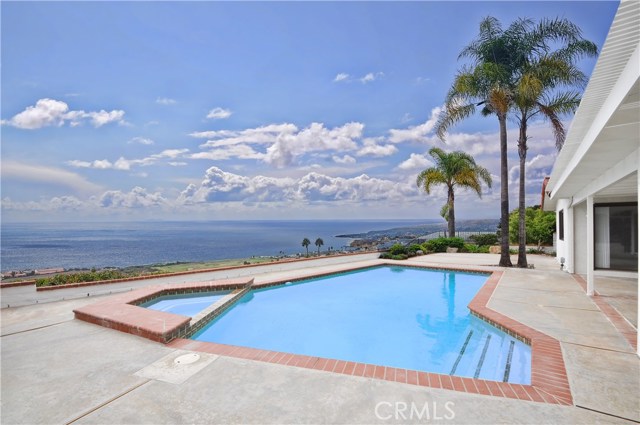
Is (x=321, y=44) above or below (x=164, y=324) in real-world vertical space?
above

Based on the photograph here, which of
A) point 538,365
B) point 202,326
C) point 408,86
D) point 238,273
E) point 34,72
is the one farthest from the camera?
point 408,86

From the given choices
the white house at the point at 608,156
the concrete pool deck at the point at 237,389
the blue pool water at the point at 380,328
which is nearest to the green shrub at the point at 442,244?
the white house at the point at 608,156

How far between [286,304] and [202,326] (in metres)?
3.03

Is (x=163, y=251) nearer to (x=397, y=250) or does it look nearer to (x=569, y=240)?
(x=397, y=250)

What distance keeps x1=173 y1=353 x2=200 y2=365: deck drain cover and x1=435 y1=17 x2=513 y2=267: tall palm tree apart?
45.8 feet

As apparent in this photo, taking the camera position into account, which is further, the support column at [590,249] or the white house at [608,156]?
the support column at [590,249]

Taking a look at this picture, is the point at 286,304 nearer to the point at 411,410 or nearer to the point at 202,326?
the point at 202,326

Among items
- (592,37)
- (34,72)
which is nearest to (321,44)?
(592,37)

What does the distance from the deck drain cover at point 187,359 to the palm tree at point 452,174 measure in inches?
790

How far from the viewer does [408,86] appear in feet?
67.1

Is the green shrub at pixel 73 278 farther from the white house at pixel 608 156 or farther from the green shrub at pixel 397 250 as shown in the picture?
the green shrub at pixel 397 250

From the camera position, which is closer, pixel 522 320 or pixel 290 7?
pixel 522 320

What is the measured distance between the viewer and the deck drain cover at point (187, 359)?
4.62 m

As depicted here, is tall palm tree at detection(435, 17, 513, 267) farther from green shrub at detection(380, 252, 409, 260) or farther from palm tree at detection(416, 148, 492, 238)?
palm tree at detection(416, 148, 492, 238)
